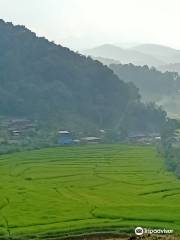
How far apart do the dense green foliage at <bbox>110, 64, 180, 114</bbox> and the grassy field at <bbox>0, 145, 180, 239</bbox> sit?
231ft

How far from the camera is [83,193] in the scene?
4709 centimetres

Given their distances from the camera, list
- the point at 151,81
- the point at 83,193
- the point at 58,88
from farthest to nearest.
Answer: the point at 151,81
the point at 58,88
the point at 83,193

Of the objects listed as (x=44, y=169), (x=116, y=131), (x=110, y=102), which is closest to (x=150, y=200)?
(x=44, y=169)

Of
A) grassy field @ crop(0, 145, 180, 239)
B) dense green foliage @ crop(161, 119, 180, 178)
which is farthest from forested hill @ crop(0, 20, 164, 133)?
grassy field @ crop(0, 145, 180, 239)

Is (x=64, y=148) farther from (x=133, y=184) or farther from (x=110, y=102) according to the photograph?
(x=110, y=102)

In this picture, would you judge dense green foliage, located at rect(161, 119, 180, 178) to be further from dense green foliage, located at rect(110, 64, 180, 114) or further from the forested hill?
dense green foliage, located at rect(110, 64, 180, 114)

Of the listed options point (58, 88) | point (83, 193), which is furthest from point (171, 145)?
point (83, 193)

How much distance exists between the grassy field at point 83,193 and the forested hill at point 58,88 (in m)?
27.0

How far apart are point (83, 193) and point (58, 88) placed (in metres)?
56.4

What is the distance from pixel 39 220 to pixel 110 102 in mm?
68694

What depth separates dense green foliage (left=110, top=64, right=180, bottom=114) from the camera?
140m

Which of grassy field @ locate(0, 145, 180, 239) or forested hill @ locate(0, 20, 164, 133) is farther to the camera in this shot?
forested hill @ locate(0, 20, 164, 133)

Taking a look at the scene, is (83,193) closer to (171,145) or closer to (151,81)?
(171,145)

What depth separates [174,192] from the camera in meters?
48.5
